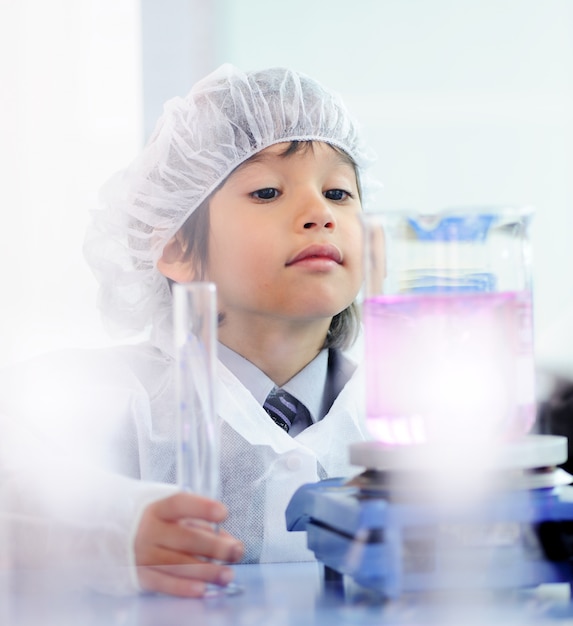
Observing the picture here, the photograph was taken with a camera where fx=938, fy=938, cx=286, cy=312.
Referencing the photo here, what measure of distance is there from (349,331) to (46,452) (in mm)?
541

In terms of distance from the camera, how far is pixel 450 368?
2.25ft

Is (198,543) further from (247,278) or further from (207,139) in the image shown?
(207,139)

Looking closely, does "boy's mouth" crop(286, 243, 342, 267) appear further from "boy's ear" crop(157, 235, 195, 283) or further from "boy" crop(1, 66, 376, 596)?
"boy's ear" crop(157, 235, 195, 283)

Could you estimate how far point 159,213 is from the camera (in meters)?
1.27

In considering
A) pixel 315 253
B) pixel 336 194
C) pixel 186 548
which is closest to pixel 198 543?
pixel 186 548

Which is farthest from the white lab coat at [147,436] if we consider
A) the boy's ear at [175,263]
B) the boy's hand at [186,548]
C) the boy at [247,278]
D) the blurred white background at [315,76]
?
the blurred white background at [315,76]

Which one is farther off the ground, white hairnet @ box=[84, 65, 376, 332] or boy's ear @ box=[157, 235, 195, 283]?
white hairnet @ box=[84, 65, 376, 332]

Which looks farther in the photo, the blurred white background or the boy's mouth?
the blurred white background

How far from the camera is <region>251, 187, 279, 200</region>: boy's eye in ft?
3.83

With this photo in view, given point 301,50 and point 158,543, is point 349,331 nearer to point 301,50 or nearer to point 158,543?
point 301,50

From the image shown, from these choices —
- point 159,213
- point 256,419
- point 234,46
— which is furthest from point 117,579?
point 234,46

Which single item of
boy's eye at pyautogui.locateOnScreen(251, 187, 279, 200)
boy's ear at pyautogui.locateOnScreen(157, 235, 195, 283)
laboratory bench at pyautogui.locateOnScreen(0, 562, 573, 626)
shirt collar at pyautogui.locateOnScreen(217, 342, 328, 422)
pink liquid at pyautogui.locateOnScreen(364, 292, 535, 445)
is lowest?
laboratory bench at pyautogui.locateOnScreen(0, 562, 573, 626)

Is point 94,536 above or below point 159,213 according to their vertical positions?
below

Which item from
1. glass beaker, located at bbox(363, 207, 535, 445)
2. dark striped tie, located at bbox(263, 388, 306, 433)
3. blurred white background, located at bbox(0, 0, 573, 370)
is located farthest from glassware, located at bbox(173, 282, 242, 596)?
blurred white background, located at bbox(0, 0, 573, 370)
